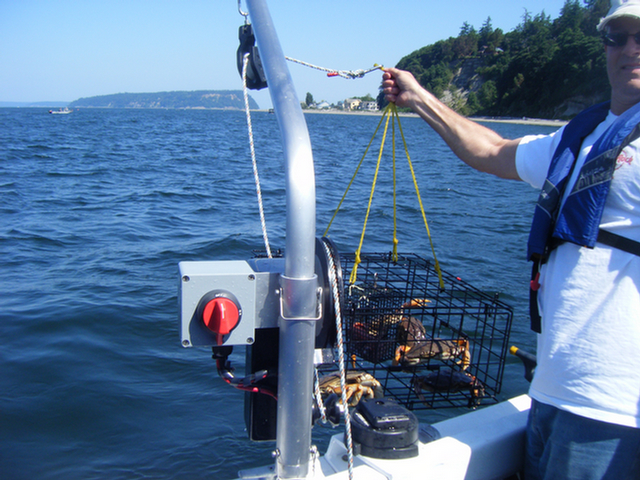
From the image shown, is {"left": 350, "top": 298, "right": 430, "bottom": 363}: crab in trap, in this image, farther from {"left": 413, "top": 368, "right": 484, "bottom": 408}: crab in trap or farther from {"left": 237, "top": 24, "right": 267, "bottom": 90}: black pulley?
{"left": 237, "top": 24, "right": 267, "bottom": 90}: black pulley

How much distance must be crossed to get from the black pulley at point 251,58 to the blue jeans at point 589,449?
4.55 ft

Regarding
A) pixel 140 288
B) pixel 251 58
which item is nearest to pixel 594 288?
pixel 251 58

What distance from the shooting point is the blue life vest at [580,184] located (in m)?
1.38

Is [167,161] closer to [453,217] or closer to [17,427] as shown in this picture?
[453,217]

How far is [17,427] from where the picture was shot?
345 cm

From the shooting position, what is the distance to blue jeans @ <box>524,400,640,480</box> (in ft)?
4.63

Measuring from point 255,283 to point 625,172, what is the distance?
41.4 inches

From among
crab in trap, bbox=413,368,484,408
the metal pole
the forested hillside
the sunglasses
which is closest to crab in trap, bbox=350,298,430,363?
crab in trap, bbox=413,368,484,408

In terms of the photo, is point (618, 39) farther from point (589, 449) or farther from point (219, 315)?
point (219, 315)

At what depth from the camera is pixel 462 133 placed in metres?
1.87

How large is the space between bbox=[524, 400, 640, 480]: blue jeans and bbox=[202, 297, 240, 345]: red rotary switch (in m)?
1.02

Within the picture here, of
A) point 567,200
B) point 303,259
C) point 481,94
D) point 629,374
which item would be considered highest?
point 481,94

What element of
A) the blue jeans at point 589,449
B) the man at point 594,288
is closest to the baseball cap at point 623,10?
the man at point 594,288

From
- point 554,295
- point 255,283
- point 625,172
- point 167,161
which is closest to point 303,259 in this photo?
point 255,283
